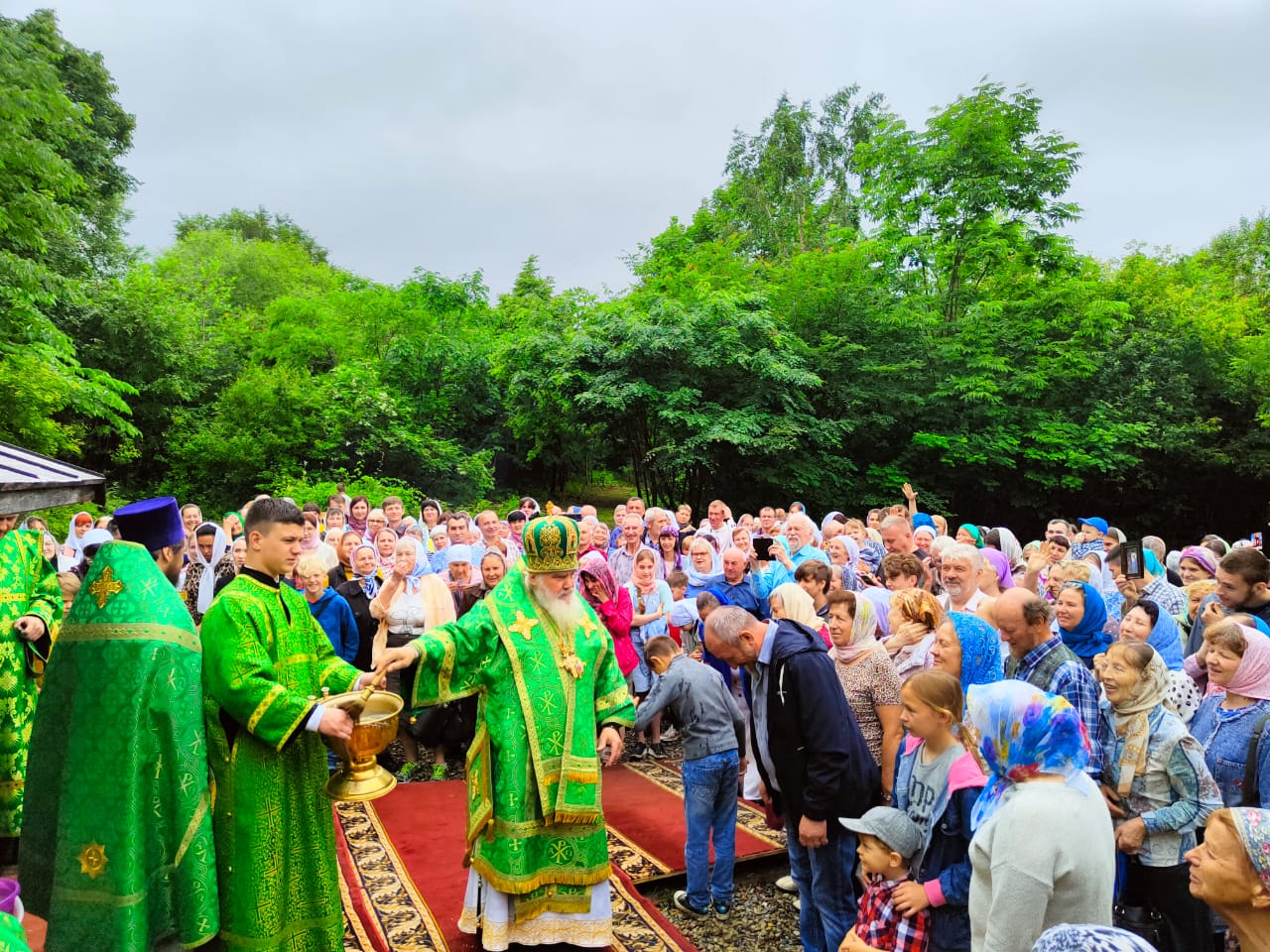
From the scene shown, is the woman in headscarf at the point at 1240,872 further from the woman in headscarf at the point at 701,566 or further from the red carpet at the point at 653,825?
the woman in headscarf at the point at 701,566

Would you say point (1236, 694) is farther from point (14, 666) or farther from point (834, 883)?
point (14, 666)

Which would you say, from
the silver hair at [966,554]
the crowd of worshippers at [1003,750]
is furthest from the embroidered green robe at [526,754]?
the silver hair at [966,554]

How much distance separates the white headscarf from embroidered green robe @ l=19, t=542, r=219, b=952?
472 cm

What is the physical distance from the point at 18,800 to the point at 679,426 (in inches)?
534

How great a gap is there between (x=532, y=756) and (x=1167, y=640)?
152 inches

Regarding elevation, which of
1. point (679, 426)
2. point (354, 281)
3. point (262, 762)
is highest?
point (354, 281)

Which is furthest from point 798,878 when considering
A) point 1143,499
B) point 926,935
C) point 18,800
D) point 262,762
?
point 1143,499

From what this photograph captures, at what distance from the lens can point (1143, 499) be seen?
71.9ft

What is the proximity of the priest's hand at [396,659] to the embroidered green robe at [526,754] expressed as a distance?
11 centimetres

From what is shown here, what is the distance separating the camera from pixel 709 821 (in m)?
4.76

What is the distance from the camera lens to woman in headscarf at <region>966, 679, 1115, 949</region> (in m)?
2.31

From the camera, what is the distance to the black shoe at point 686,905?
480 cm

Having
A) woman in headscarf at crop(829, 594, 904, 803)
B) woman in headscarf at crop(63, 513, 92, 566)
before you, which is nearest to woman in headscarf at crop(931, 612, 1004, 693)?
woman in headscarf at crop(829, 594, 904, 803)

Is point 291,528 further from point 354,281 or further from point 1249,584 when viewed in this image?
point 354,281
